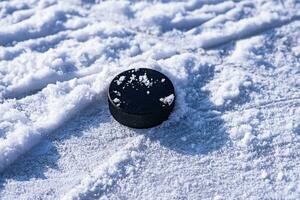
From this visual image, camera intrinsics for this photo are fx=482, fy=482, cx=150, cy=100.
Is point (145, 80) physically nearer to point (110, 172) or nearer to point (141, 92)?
point (141, 92)

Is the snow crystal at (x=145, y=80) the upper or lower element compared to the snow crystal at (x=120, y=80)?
lower

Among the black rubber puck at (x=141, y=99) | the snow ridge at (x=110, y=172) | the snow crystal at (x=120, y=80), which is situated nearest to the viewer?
the snow ridge at (x=110, y=172)

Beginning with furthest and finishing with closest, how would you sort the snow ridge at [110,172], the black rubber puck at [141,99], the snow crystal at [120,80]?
the snow crystal at [120,80]
the black rubber puck at [141,99]
the snow ridge at [110,172]

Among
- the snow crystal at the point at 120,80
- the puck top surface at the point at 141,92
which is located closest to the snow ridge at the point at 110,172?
the puck top surface at the point at 141,92

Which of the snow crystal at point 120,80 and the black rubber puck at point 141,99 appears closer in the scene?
the black rubber puck at point 141,99

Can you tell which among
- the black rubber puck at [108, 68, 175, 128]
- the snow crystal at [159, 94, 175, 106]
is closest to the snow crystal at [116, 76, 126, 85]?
the black rubber puck at [108, 68, 175, 128]

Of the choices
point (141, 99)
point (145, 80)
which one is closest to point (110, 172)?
point (141, 99)

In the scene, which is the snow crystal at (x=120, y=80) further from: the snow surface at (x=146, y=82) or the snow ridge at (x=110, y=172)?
the snow ridge at (x=110, y=172)

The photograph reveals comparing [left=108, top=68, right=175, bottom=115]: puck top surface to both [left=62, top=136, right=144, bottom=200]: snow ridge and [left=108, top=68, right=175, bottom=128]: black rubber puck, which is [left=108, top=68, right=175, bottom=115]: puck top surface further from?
[left=62, top=136, right=144, bottom=200]: snow ridge
